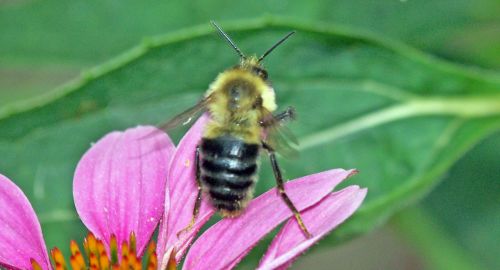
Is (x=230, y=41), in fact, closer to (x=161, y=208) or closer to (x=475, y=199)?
(x=161, y=208)

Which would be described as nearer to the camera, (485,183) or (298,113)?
(298,113)

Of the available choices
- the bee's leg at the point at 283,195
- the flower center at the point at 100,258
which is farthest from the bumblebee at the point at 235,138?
the flower center at the point at 100,258

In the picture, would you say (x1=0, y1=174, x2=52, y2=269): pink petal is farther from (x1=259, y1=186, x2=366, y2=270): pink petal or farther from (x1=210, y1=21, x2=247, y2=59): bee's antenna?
(x1=210, y1=21, x2=247, y2=59): bee's antenna

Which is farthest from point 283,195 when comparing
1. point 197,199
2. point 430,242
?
point 430,242

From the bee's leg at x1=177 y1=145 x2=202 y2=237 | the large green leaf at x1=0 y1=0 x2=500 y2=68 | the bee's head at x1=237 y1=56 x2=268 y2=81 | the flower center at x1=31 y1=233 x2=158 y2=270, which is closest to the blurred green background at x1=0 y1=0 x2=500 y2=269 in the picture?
the large green leaf at x1=0 y1=0 x2=500 y2=68

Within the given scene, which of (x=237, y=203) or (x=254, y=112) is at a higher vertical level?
(x=254, y=112)

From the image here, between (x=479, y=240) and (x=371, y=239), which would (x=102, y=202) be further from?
(x=371, y=239)

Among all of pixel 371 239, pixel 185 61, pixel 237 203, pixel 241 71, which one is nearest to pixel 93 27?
pixel 185 61
